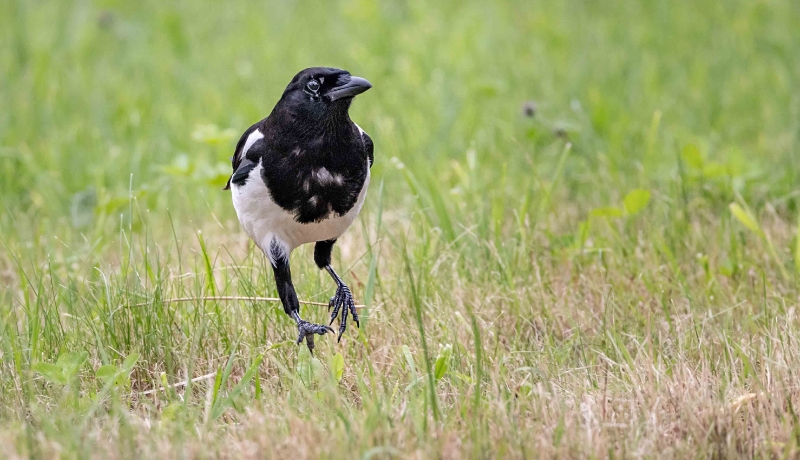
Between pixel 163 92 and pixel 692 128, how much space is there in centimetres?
361

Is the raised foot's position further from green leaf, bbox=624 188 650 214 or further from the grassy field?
green leaf, bbox=624 188 650 214

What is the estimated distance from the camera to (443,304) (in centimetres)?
343

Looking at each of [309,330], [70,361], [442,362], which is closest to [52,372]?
[70,361]

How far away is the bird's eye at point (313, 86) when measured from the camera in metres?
3.11

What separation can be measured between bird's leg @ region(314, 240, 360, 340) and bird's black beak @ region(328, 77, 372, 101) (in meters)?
0.62

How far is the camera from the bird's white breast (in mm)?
3094

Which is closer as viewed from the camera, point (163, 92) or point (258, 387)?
point (258, 387)

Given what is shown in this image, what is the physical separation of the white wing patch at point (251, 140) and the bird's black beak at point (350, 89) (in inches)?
12.3

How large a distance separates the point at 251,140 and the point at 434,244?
103 centimetres

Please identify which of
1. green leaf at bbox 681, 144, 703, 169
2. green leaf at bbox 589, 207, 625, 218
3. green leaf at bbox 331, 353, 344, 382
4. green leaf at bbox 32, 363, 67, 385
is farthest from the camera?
green leaf at bbox 681, 144, 703, 169

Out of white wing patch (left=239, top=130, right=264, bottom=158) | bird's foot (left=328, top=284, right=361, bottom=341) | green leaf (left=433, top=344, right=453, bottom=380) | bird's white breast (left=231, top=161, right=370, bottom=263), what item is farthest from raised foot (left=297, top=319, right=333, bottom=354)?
white wing patch (left=239, top=130, right=264, bottom=158)

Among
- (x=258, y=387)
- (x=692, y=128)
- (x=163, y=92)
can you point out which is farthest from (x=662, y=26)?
(x=258, y=387)

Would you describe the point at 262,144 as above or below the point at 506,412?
above

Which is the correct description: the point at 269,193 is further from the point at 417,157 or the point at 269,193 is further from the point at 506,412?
the point at 417,157
